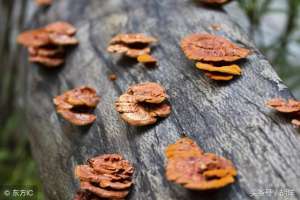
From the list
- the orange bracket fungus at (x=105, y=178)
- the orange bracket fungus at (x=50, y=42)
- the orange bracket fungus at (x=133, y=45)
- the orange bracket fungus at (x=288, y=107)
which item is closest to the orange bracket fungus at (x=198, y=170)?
the orange bracket fungus at (x=105, y=178)

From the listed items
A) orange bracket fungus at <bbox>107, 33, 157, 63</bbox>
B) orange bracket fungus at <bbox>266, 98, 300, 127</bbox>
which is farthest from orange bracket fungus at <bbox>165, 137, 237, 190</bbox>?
orange bracket fungus at <bbox>107, 33, 157, 63</bbox>

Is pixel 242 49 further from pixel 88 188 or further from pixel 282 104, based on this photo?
pixel 88 188

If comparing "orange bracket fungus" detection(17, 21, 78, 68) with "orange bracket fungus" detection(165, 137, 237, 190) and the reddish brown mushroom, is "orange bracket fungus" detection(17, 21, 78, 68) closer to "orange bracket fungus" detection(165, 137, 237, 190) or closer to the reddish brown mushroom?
the reddish brown mushroom

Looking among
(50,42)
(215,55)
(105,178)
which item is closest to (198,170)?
(105,178)

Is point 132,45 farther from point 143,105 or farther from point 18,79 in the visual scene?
point 18,79

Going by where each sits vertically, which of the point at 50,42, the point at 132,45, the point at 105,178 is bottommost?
the point at 105,178

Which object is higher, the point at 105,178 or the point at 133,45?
the point at 133,45
